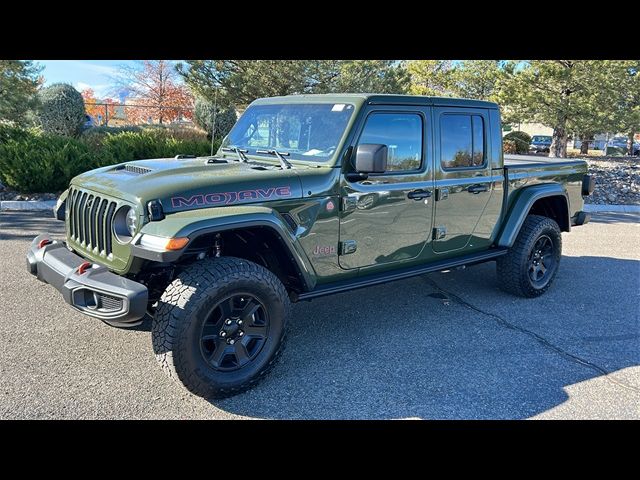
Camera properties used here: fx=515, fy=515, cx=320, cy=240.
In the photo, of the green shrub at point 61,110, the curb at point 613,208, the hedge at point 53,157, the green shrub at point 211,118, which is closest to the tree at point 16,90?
the green shrub at point 61,110

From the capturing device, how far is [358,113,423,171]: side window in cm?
403

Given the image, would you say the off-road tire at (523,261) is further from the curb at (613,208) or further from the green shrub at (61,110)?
the green shrub at (61,110)

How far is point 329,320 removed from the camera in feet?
15.3

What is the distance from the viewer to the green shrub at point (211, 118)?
1483 cm

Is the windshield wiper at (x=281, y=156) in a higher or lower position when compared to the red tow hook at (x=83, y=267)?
higher

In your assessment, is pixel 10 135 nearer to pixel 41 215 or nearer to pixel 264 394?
pixel 41 215

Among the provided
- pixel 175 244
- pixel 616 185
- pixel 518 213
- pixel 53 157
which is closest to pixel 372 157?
pixel 175 244

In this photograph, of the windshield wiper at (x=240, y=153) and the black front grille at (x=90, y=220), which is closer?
the black front grille at (x=90, y=220)

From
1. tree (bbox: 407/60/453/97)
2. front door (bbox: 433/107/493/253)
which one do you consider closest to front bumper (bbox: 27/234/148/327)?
front door (bbox: 433/107/493/253)

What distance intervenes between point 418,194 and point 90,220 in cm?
253

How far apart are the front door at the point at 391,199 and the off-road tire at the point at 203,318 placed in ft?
2.63
